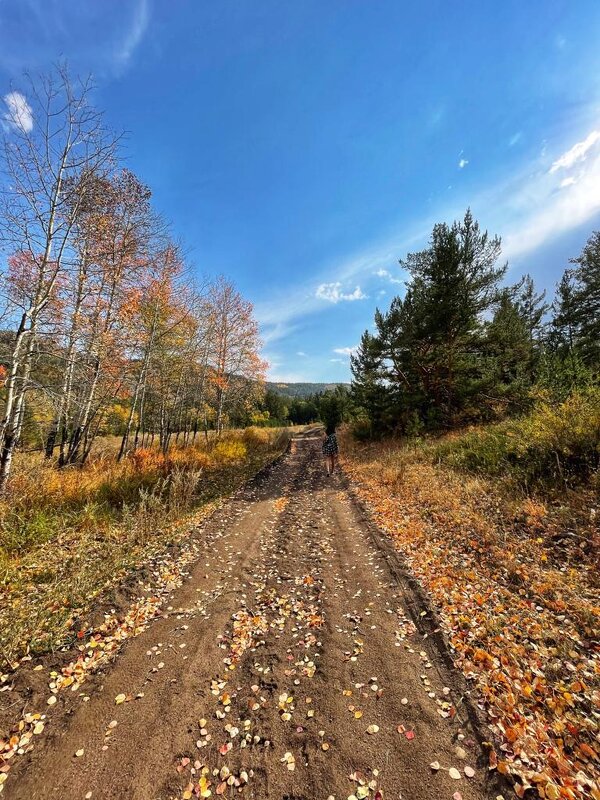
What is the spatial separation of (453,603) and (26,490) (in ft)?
29.9

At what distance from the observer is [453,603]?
15.7 feet

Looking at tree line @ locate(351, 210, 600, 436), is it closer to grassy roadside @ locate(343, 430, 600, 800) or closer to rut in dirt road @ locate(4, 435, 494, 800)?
grassy roadside @ locate(343, 430, 600, 800)

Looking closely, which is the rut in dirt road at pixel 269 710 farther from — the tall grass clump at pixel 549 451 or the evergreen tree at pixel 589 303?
the evergreen tree at pixel 589 303

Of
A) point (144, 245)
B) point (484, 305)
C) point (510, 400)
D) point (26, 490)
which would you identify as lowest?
point (26, 490)

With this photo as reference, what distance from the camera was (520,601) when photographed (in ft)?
15.3

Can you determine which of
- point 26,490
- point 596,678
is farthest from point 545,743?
point 26,490

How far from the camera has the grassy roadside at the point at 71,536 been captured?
14.1 ft

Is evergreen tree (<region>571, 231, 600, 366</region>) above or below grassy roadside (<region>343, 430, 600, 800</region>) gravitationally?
above

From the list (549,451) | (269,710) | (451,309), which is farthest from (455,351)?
(269,710)

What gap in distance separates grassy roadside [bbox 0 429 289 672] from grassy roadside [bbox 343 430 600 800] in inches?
204

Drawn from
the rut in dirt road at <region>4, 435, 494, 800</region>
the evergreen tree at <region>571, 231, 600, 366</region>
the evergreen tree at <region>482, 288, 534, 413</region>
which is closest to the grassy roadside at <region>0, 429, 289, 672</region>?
the rut in dirt road at <region>4, 435, 494, 800</region>

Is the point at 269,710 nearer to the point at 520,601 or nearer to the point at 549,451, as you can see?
the point at 520,601

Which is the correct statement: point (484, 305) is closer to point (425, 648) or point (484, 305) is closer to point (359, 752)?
point (425, 648)

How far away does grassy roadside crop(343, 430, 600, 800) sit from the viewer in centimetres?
275
